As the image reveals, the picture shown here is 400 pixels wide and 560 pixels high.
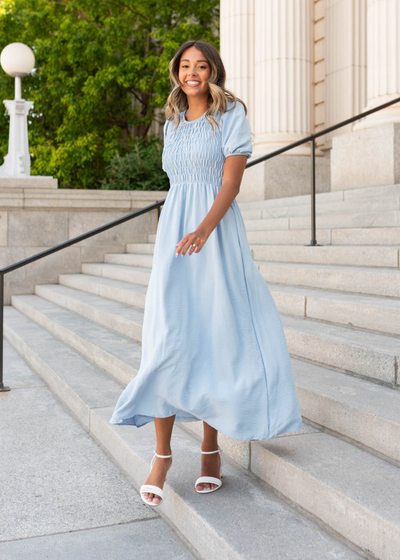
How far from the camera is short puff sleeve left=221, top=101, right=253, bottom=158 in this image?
2.76 metres

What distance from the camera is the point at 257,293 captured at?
112 inches

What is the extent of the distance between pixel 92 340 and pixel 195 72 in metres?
3.66

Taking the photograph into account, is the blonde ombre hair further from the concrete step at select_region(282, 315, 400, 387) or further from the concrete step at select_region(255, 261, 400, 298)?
the concrete step at select_region(255, 261, 400, 298)

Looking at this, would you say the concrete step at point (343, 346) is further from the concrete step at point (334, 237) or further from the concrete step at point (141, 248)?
the concrete step at point (141, 248)

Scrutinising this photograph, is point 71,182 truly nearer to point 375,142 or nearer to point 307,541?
point 375,142

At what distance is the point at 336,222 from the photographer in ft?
22.5

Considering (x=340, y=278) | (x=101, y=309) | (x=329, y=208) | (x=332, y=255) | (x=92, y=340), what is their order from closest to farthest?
(x=340, y=278), (x=332, y=255), (x=92, y=340), (x=101, y=309), (x=329, y=208)

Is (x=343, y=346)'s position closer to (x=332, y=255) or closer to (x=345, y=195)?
(x=332, y=255)

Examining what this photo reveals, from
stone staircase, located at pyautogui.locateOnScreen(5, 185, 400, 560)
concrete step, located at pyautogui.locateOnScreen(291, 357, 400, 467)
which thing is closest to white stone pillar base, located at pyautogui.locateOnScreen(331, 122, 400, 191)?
stone staircase, located at pyautogui.locateOnScreen(5, 185, 400, 560)

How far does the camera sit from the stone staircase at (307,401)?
250cm

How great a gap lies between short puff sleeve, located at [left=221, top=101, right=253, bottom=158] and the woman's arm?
3cm

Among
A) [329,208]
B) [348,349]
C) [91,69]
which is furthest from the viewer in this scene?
[91,69]

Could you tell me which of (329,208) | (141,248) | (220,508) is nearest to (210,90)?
(220,508)

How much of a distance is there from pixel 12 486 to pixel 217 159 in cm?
207
